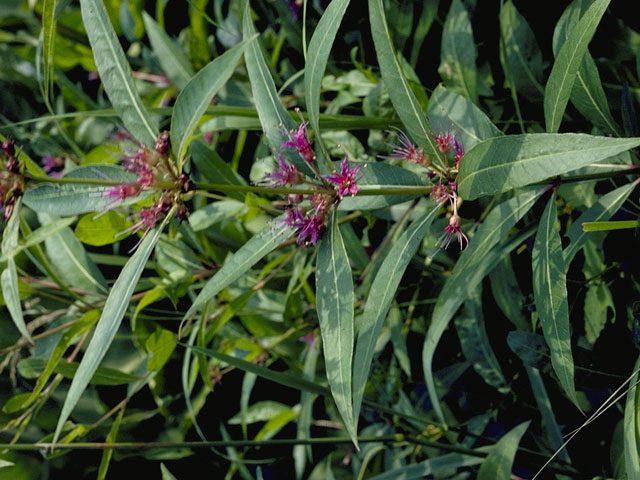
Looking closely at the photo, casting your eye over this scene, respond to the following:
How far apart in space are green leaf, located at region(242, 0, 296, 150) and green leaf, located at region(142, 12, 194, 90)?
655mm

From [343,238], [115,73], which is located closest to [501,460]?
[343,238]

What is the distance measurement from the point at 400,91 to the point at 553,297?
0.25 meters

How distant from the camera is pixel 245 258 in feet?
2.43

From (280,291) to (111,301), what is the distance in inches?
24.2

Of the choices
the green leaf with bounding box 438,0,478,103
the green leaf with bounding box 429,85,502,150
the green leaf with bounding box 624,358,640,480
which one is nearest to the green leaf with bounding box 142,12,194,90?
the green leaf with bounding box 438,0,478,103

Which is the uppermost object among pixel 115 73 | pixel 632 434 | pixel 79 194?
pixel 115 73

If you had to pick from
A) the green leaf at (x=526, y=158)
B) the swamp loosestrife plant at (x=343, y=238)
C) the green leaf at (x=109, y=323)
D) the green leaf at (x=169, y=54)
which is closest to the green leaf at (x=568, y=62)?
the swamp loosestrife plant at (x=343, y=238)

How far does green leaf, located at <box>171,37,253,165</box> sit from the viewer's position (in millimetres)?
680

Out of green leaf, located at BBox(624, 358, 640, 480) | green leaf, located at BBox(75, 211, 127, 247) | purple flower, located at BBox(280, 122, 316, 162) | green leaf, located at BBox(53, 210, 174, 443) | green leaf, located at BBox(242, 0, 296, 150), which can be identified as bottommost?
green leaf, located at BBox(624, 358, 640, 480)

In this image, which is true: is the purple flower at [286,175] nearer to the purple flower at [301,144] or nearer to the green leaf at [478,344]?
the purple flower at [301,144]

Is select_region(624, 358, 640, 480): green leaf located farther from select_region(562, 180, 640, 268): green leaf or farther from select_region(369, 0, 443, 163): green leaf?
select_region(369, 0, 443, 163): green leaf

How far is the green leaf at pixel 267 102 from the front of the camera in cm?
75

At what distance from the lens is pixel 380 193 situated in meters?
0.71

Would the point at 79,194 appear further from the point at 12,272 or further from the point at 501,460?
the point at 501,460
